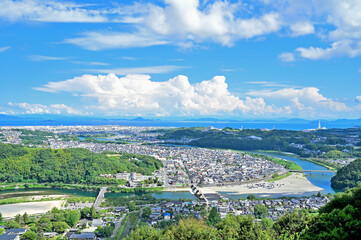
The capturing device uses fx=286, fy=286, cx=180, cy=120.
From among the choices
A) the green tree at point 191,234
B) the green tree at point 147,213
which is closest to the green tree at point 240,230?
the green tree at point 191,234

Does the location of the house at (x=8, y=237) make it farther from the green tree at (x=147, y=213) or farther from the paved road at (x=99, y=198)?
the green tree at (x=147, y=213)

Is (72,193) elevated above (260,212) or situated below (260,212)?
below

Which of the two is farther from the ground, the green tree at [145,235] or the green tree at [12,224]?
the green tree at [145,235]

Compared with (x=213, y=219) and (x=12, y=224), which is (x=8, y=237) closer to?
(x=12, y=224)

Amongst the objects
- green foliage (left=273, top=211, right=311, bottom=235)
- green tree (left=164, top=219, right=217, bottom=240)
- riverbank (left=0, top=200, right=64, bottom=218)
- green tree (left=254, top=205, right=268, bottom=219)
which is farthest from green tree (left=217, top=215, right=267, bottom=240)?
riverbank (left=0, top=200, right=64, bottom=218)

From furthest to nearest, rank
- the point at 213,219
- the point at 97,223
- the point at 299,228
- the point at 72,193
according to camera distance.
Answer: the point at 72,193 → the point at 97,223 → the point at 213,219 → the point at 299,228

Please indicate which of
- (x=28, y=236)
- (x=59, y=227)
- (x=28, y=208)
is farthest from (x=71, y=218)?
(x=28, y=208)
